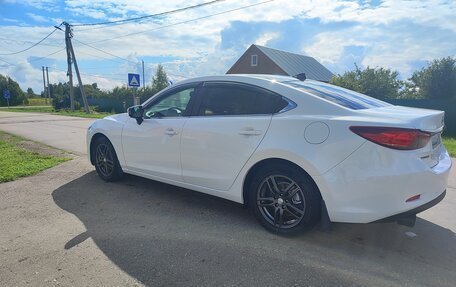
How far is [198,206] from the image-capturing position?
460cm

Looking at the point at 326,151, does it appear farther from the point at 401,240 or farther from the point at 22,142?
the point at 22,142

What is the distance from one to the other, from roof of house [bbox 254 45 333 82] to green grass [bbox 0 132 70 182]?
35749mm

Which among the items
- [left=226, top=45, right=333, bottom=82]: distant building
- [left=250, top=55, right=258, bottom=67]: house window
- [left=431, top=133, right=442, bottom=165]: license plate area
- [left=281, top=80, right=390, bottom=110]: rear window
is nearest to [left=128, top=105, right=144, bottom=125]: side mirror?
[left=281, top=80, right=390, bottom=110]: rear window

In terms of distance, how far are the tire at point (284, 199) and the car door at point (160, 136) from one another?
1143 millimetres

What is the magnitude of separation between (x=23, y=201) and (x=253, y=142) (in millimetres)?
3291

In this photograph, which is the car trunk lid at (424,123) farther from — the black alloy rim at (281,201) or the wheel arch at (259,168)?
the black alloy rim at (281,201)

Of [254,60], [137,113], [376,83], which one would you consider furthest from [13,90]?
[137,113]

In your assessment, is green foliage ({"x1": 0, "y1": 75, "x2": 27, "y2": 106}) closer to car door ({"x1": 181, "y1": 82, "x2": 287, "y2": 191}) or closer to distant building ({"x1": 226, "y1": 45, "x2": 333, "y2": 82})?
distant building ({"x1": 226, "y1": 45, "x2": 333, "y2": 82})

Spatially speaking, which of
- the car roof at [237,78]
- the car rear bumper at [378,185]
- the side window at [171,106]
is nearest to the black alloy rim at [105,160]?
the side window at [171,106]

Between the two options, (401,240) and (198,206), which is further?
(198,206)

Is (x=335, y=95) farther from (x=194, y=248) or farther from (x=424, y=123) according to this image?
(x=194, y=248)

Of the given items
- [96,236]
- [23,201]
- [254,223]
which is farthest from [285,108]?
[23,201]

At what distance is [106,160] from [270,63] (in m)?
39.2

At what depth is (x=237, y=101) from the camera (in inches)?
157
